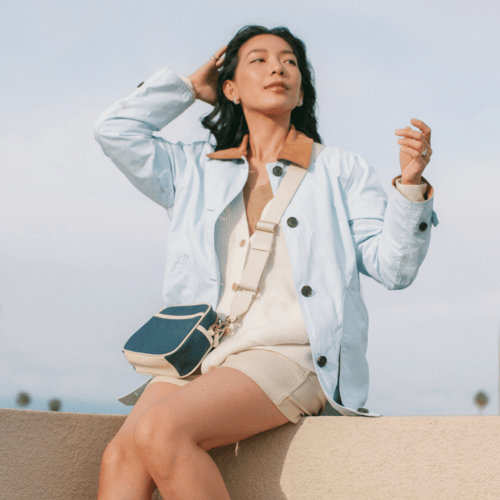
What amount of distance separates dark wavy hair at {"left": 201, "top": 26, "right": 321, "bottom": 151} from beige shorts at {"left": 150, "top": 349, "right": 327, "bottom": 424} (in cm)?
134

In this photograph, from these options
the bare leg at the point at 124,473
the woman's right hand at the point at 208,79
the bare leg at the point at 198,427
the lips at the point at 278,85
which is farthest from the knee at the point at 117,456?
the woman's right hand at the point at 208,79

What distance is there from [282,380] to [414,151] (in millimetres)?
1023

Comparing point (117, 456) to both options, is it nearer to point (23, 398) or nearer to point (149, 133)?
point (149, 133)

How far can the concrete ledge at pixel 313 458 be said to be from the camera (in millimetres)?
1988

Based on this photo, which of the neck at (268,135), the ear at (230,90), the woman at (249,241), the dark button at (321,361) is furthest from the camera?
the ear at (230,90)

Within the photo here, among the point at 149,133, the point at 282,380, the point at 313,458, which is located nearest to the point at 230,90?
the point at 149,133

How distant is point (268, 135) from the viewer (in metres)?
3.10

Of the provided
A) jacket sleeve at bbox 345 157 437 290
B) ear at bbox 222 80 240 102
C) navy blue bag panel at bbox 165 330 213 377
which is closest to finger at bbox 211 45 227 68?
ear at bbox 222 80 240 102

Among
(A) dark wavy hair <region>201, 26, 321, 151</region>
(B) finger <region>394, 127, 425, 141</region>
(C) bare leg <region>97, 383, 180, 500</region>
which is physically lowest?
(C) bare leg <region>97, 383, 180, 500</region>

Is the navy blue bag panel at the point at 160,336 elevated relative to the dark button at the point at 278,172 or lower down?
lower down

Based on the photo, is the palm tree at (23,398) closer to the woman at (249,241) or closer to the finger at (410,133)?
the woman at (249,241)

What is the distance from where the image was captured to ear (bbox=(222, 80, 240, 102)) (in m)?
3.27

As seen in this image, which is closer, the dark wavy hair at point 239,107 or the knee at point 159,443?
the knee at point 159,443

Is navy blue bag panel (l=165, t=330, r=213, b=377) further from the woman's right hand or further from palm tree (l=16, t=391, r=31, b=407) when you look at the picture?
palm tree (l=16, t=391, r=31, b=407)
